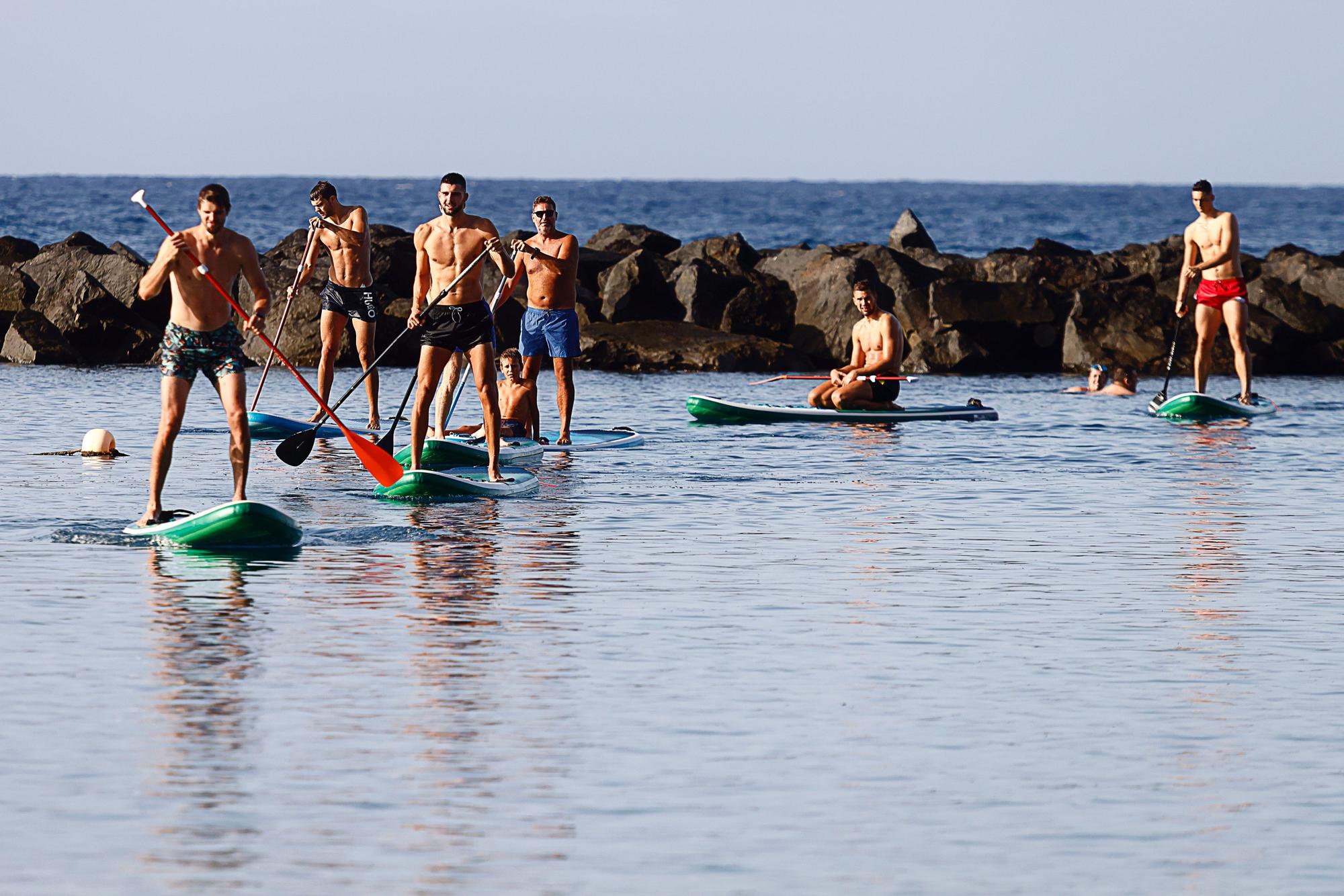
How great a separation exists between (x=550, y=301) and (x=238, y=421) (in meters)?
6.34

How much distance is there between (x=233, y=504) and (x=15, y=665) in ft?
9.94

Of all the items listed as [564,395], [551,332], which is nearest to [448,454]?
[551,332]

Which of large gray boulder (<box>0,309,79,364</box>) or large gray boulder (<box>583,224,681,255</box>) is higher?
large gray boulder (<box>583,224,681,255</box>)

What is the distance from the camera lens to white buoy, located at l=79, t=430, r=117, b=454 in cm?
1694

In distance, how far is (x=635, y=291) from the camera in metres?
32.3

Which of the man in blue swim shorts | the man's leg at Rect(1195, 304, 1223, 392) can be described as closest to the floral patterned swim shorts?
the man in blue swim shorts

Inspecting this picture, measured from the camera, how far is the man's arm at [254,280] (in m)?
11.5

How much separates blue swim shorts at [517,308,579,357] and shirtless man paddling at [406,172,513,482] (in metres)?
2.83

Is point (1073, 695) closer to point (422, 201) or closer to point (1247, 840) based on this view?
point (1247, 840)

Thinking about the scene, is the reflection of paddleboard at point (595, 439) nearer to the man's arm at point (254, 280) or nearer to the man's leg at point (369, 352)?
the man's leg at point (369, 352)

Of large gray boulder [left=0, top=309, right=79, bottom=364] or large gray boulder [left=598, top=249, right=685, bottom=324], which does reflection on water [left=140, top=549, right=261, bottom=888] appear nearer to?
large gray boulder [left=0, top=309, right=79, bottom=364]

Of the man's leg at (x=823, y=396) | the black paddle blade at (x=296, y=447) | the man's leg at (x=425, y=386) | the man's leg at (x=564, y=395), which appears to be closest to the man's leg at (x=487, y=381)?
the man's leg at (x=425, y=386)

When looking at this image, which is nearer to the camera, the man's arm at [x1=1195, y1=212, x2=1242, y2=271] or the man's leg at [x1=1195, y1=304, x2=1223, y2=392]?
the man's arm at [x1=1195, y1=212, x2=1242, y2=271]

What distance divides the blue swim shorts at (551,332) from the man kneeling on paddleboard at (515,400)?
0.88 ft
